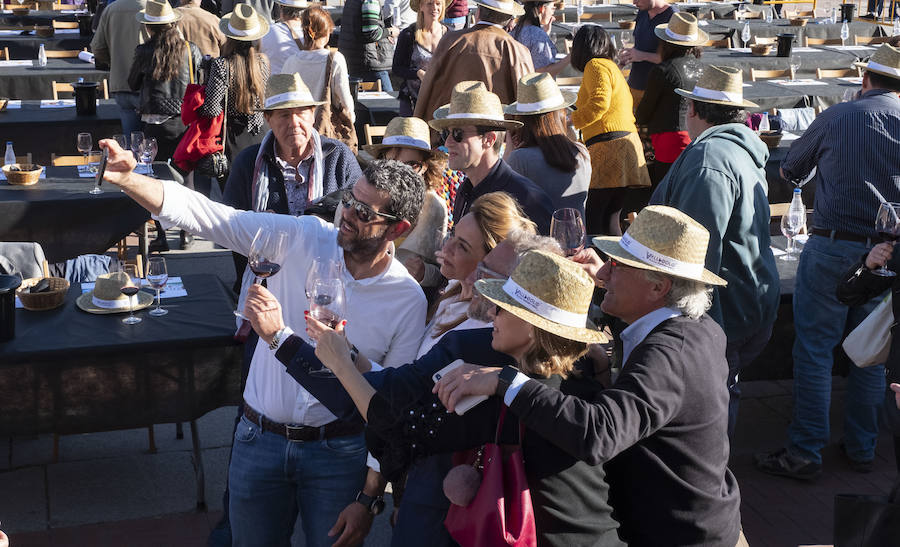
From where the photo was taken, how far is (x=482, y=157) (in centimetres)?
477

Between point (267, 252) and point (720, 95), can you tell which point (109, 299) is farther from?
point (720, 95)

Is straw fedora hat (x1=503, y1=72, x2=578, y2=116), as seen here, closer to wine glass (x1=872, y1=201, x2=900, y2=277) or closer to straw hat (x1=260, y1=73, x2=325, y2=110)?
straw hat (x1=260, y1=73, x2=325, y2=110)

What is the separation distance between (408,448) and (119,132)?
713 centimetres

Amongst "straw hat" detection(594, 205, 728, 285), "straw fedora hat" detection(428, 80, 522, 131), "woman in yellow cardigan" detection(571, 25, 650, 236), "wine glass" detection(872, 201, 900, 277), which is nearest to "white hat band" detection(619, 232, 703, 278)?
"straw hat" detection(594, 205, 728, 285)

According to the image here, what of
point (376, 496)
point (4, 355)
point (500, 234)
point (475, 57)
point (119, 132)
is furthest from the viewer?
point (119, 132)

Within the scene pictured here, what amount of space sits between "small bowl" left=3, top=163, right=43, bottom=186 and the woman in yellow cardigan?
3760mm

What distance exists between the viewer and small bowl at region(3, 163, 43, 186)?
6.86 meters

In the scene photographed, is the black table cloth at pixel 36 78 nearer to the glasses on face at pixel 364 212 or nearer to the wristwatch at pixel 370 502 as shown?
the glasses on face at pixel 364 212

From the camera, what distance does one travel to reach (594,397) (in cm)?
263

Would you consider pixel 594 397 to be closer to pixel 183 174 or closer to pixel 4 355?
pixel 4 355

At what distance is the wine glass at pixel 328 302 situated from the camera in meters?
2.89

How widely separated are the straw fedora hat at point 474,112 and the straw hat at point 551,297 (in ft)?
7.31

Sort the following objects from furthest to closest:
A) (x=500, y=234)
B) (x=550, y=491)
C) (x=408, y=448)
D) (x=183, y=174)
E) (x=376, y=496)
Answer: (x=183, y=174) < (x=500, y=234) < (x=376, y=496) < (x=408, y=448) < (x=550, y=491)

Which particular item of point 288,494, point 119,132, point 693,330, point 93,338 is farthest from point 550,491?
point 119,132
